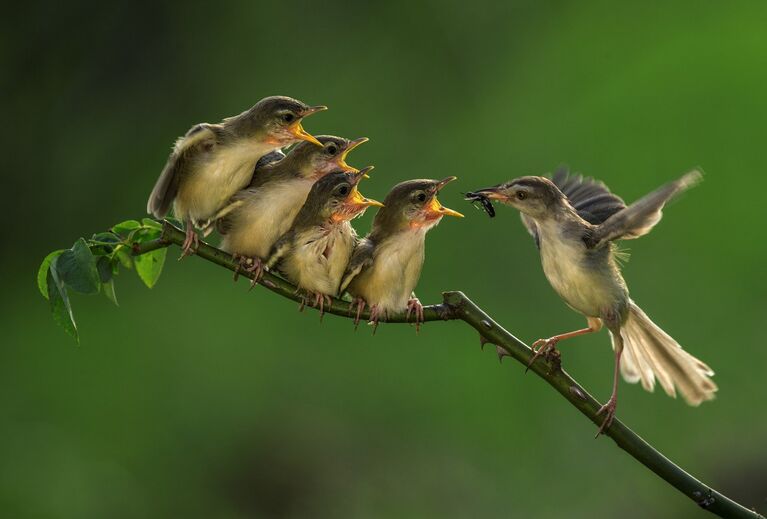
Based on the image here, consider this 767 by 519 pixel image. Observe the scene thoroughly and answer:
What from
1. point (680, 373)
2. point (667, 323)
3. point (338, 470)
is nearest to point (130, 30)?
point (338, 470)

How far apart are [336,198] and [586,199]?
3.70ft

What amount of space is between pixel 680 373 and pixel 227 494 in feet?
18.8

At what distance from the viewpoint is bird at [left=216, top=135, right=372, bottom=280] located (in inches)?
142

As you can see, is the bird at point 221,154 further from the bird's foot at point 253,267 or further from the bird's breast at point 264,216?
the bird's foot at point 253,267

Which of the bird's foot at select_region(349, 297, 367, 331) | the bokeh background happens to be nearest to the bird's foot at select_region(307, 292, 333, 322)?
the bird's foot at select_region(349, 297, 367, 331)

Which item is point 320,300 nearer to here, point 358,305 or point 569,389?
point 358,305

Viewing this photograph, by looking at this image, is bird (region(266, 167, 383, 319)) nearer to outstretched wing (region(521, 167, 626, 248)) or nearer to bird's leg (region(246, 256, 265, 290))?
bird's leg (region(246, 256, 265, 290))

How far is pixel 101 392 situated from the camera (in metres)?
9.91

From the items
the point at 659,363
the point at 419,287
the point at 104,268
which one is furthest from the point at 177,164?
the point at 419,287

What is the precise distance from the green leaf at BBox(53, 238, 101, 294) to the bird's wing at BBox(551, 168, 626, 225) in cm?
209

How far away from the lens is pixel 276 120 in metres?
3.77

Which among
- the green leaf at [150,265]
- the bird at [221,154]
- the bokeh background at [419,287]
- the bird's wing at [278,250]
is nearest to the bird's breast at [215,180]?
the bird at [221,154]

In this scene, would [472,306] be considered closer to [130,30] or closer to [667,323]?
[667,323]

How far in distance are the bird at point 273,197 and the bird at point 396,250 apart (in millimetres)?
247
